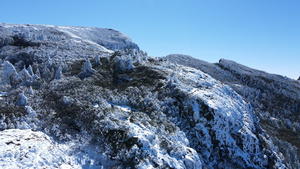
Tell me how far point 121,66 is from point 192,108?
18.9 metres

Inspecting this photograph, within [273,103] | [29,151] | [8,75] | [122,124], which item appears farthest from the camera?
[273,103]

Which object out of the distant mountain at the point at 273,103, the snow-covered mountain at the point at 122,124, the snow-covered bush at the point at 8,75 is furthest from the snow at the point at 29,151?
the distant mountain at the point at 273,103

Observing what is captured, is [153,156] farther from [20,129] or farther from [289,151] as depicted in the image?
[289,151]

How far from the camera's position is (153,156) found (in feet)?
50.6

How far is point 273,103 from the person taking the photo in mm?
99188

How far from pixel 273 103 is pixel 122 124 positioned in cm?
11202

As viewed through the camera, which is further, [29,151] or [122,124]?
[122,124]

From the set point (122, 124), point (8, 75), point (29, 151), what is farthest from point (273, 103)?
point (8, 75)

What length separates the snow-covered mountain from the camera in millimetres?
14445

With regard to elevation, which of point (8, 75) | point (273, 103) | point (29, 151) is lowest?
point (273, 103)

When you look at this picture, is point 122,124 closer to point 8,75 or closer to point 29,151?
point 29,151

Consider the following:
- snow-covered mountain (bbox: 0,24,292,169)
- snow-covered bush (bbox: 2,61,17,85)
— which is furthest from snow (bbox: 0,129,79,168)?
snow-covered bush (bbox: 2,61,17,85)

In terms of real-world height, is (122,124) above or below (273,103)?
above

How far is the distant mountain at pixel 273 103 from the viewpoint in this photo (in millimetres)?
55078
